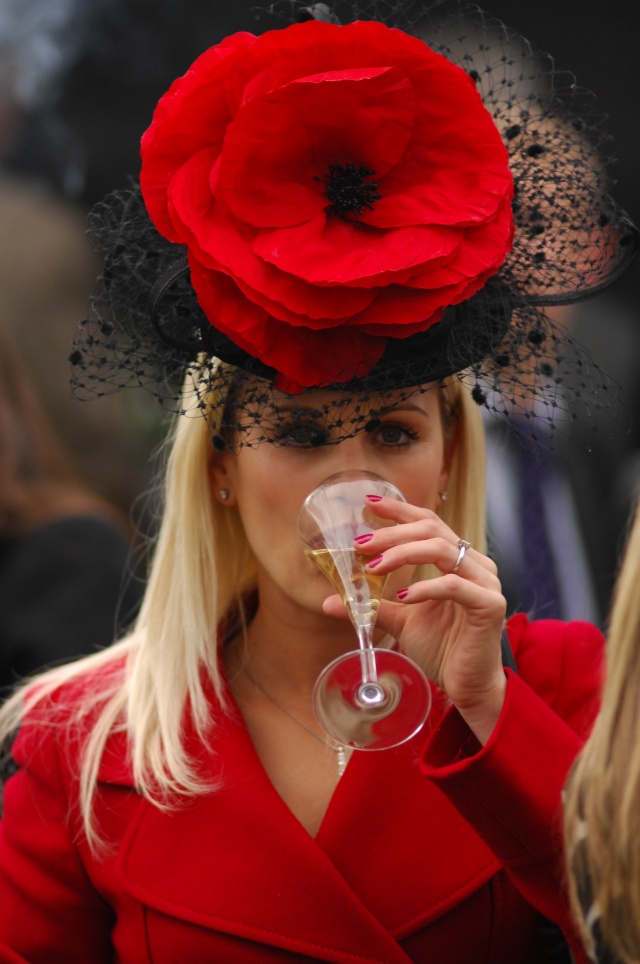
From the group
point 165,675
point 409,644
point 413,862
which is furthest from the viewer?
point 165,675

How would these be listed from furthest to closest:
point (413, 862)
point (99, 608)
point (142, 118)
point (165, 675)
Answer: point (142, 118), point (99, 608), point (165, 675), point (413, 862)

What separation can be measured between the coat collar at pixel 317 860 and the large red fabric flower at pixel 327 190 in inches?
32.5

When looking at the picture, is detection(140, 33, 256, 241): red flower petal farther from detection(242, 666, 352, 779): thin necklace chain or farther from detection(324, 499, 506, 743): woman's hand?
detection(242, 666, 352, 779): thin necklace chain

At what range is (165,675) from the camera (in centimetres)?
262

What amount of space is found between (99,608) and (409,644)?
5.52 ft

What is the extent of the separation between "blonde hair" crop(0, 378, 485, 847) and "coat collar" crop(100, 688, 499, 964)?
0.25ft

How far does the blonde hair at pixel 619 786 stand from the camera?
1.52 m

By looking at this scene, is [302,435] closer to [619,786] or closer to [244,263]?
[244,263]

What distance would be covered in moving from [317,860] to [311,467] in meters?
0.72

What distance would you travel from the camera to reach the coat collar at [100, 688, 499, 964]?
227 cm

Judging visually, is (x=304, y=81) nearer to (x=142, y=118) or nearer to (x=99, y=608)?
(x=99, y=608)

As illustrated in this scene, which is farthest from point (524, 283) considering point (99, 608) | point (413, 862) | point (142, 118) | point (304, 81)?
point (142, 118)

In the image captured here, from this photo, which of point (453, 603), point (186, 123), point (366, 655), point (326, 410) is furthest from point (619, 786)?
point (186, 123)

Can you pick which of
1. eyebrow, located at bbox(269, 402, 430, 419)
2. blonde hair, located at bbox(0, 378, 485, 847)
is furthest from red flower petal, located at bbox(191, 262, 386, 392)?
blonde hair, located at bbox(0, 378, 485, 847)
